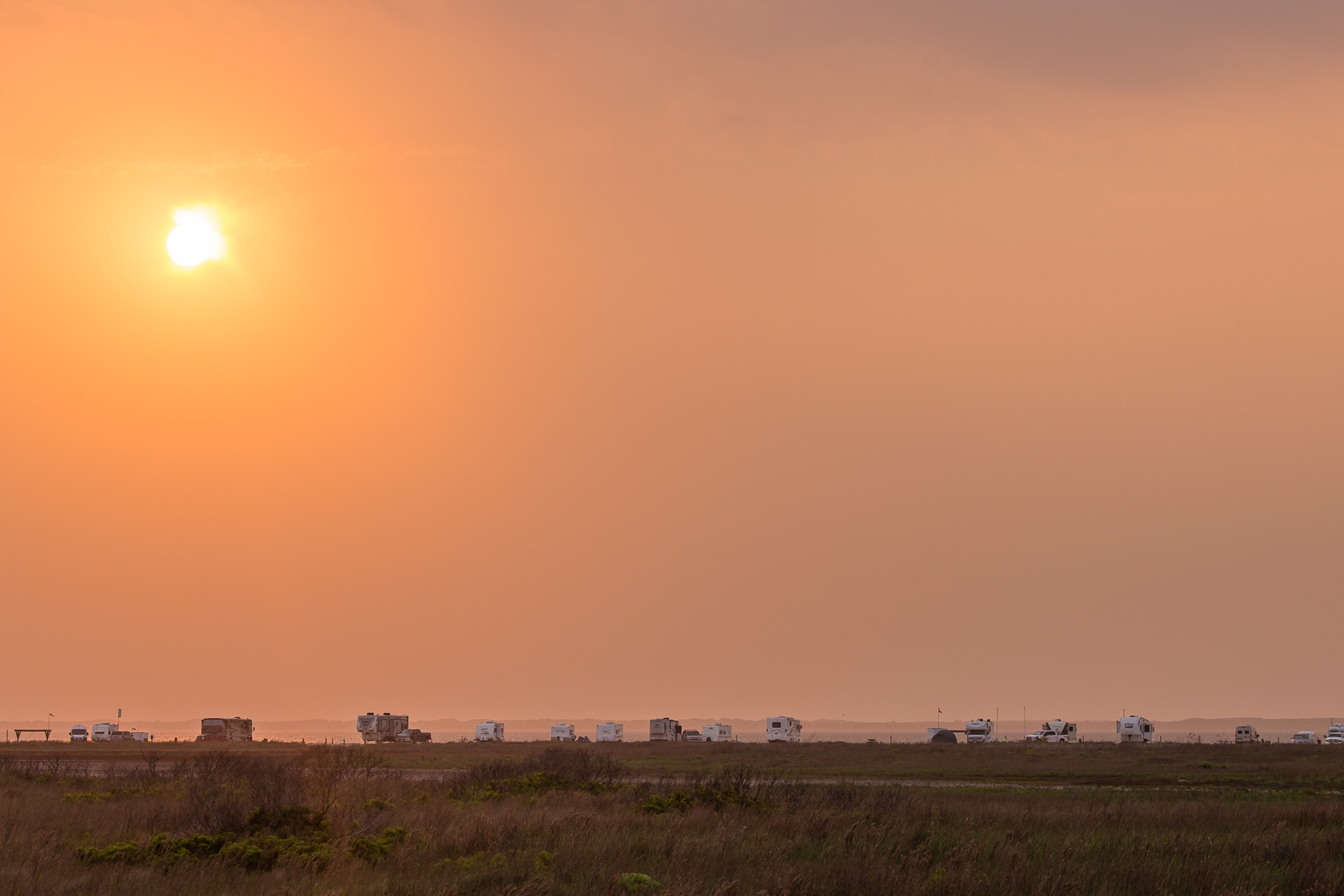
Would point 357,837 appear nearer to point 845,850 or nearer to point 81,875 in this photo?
point 81,875

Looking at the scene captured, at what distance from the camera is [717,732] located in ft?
495

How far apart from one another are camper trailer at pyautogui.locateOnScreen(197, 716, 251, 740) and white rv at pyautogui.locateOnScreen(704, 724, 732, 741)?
57.3 meters

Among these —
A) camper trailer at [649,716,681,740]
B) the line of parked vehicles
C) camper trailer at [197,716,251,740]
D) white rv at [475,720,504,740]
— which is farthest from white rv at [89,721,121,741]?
camper trailer at [649,716,681,740]

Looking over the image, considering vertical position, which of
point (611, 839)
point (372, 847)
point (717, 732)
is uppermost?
point (372, 847)

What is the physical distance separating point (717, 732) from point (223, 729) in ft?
205

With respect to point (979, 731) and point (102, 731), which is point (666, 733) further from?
point (102, 731)

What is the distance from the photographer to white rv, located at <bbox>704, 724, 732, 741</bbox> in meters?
148

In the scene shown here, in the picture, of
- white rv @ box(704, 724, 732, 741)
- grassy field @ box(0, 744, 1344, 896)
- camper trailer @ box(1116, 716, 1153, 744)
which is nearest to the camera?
grassy field @ box(0, 744, 1344, 896)

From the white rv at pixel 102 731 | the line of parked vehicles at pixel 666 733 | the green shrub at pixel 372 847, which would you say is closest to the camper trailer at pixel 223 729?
the line of parked vehicles at pixel 666 733

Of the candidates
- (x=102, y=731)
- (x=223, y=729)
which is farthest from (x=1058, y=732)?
(x=102, y=731)

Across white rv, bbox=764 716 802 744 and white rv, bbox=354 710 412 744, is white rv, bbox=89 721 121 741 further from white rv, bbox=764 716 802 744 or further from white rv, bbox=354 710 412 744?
white rv, bbox=764 716 802 744

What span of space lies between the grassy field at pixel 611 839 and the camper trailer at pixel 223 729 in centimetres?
9227

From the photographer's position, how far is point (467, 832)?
67.3 ft

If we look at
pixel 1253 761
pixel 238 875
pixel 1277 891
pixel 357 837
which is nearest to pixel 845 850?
pixel 1277 891
